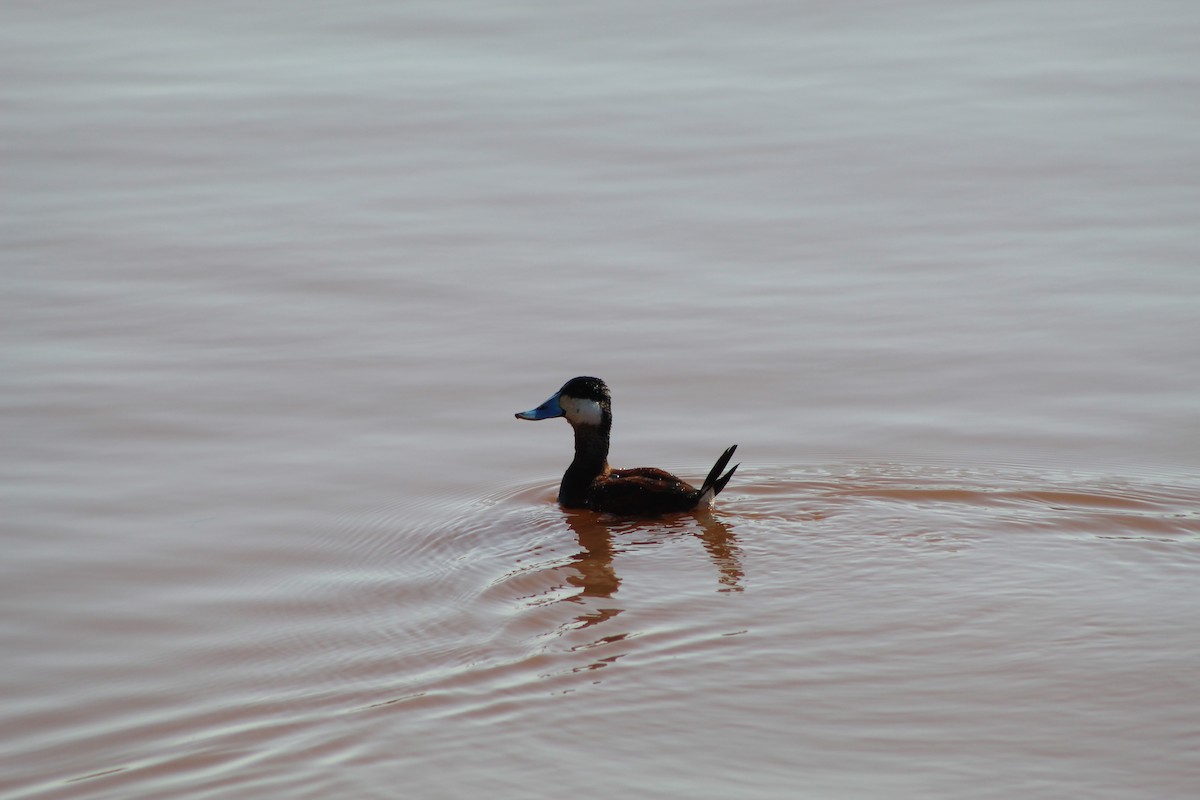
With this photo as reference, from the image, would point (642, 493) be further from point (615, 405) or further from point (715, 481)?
point (615, 405)

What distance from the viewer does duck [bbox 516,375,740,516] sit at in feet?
23.9

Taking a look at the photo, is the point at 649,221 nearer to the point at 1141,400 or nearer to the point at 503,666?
the point at 1141,400

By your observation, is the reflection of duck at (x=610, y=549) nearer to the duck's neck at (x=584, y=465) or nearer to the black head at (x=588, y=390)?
the duck's neck at (x=584, y=465)

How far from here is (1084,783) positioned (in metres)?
4.67

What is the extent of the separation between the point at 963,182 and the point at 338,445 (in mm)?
5905

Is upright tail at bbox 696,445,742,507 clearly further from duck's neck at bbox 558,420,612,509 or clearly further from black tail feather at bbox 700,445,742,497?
duck's neck at bbox 558,420,612,509

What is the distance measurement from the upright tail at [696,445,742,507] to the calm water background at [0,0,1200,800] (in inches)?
5.3

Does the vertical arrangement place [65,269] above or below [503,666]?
above

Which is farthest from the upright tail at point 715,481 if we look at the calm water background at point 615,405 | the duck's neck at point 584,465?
the duck's neck at point 584,465

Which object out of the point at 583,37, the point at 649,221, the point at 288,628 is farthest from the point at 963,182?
the point at 288,628

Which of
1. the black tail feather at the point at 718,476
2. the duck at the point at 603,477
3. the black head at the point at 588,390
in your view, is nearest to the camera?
the black tail feather at the point at 718,476

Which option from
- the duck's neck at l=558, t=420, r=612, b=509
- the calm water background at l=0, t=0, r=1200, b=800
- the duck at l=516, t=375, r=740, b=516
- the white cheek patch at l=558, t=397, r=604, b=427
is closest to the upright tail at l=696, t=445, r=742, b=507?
the duck at l=516, t=375, r=740, b=516

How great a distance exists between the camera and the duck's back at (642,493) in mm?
7285

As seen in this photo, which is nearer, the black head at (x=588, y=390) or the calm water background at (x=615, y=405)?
the calm water background at (x=615, y=405)
